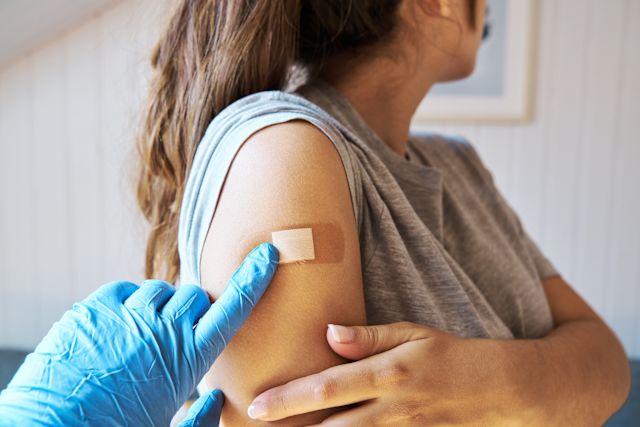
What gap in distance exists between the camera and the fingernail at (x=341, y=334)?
57 cm

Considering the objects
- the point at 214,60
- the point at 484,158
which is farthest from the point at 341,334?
the point at 484,158

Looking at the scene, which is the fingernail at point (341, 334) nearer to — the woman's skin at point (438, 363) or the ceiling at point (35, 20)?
the woman's skin at point (438, 363)

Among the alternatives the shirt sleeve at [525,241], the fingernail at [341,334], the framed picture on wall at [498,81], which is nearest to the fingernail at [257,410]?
the fingernail at [341,334]

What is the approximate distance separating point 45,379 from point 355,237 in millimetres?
380

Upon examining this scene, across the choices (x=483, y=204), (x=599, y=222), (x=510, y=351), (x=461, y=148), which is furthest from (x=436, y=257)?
(x=599, y=222)

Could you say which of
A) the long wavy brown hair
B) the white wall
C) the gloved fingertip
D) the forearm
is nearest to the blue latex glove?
the gloved fingertip

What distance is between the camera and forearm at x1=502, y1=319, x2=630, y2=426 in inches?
29.6

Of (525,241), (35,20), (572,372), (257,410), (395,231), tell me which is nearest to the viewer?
(257,410)

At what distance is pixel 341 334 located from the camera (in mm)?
570

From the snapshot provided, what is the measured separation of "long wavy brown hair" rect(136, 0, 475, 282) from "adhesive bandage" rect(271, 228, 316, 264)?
23 centimetres

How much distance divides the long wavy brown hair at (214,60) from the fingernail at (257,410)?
0.34 meters

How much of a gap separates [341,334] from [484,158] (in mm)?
2002

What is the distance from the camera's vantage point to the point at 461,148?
1238 millimetres

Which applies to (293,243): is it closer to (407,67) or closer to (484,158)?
(407,67)
